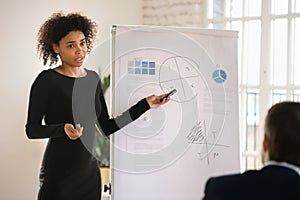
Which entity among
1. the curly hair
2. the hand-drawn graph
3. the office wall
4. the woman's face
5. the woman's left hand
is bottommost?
the woman's left hand

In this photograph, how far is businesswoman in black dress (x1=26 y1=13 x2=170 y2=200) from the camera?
2.70 m

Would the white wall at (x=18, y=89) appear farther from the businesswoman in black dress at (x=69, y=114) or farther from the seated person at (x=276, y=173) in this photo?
the seated person at (x=276, y=173)

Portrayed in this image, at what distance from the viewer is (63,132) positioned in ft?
8.80

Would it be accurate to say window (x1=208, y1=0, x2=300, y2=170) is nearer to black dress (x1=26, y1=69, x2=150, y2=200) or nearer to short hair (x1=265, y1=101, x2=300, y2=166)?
black dress (x1=26, y1=69, x2=150, y2=200)

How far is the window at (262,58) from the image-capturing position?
13.4 ft

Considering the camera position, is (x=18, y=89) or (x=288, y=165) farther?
(x=18, y=89)

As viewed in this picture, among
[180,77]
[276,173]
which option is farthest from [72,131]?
[276,173]

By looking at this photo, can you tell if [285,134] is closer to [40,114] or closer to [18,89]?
[40,114]

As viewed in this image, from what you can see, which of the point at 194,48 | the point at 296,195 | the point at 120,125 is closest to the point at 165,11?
the point at 194,48

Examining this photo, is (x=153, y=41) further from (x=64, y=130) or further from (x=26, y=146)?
(x=26, y=146)

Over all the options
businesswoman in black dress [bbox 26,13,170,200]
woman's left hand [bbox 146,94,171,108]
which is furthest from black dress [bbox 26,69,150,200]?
woman's left hand [bbox 146,94,171,108]

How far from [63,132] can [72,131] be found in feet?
0.17

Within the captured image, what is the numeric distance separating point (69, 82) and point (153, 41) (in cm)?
59

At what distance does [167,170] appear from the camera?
2.96 meters
